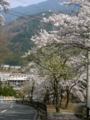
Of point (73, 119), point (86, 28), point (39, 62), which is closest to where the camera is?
point (86, 28)

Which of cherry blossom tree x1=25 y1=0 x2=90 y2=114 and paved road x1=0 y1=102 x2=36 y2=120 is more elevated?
cherry blossom tree x1=25 y1=0 x2=90 y2=114

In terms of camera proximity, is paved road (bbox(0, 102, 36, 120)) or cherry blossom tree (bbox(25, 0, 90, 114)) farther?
paved road (bbox(0, 102, 36, 120))

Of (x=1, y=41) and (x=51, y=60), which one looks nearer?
(x=51, y=60)

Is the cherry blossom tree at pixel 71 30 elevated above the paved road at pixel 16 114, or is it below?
above

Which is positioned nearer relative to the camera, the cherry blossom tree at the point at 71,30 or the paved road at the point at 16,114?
the cherry blossom tree at the point at 71,30

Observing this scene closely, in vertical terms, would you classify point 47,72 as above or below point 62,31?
below

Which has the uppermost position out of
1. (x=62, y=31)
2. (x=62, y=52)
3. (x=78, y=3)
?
(x=78, y=3)

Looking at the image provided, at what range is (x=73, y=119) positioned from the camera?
16.4 meters

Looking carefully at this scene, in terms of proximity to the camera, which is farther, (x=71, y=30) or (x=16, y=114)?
(x=16, y=114)

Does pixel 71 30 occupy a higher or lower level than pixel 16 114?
higher

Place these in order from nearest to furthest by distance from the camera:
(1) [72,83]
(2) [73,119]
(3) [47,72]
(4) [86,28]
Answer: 1. (4) [86,28]
2. (2) [73,119]
3. (3) [47,72]
4. (1) [72,83]

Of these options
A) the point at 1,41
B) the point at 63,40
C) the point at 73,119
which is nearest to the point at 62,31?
the point at 63,40

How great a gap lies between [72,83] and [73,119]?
1080 centimetres

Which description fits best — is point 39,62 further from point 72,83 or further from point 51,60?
point 72,83
